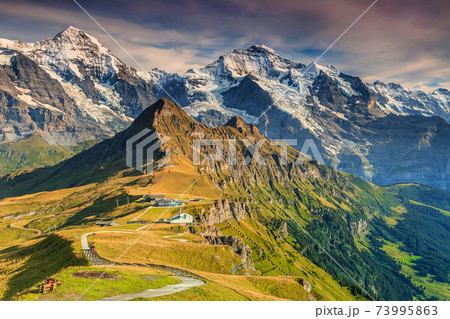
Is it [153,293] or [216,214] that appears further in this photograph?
[216,214]

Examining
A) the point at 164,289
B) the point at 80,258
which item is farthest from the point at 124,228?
the point at 164,289

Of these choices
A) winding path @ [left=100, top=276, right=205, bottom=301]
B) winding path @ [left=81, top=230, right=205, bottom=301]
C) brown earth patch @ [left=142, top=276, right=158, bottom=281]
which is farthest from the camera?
brown earth patch @ [left=142, top=276, right=158, bottom=281]

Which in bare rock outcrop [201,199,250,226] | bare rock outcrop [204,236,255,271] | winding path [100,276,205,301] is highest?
winding path [100,276,205,301]

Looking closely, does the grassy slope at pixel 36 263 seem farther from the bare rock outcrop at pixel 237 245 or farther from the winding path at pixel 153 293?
the bare rock outcrop at pixel 237 245

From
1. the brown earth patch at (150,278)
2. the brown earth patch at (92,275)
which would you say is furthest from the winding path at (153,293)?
the brown earth patch at (92,275)

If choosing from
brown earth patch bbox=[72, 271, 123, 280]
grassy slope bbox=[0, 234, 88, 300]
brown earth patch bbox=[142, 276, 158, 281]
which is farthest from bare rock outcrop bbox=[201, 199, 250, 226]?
brown earth patch bbox=[72, 271, 123, 280]

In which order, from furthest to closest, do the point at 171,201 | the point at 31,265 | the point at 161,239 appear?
1. the point at 171,201
2. the point at 161,239
3. the point at 31,265

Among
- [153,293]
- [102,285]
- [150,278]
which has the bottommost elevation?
[150,278]

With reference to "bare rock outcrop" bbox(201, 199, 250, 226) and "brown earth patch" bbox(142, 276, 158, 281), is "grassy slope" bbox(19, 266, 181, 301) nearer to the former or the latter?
"brown earth patch" bbox(142, 276, 158, 281)

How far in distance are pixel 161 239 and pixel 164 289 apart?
51.4 meters

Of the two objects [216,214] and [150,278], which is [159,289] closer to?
[150,278]

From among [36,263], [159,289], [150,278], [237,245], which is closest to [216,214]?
[237,245]
